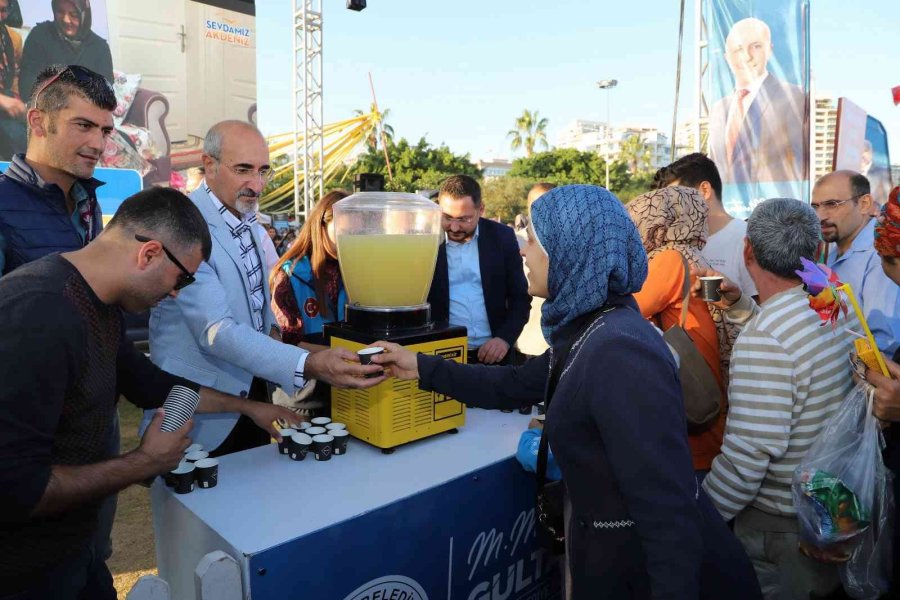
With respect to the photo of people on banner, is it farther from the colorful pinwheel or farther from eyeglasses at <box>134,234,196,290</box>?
the colorful pinwheel

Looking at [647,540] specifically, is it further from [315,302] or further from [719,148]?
[719,148]

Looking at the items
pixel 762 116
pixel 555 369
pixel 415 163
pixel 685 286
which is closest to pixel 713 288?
pixel 685 286

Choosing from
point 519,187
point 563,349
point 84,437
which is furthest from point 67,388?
point 519,187

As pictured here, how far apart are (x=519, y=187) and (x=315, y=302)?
34722 millimetres

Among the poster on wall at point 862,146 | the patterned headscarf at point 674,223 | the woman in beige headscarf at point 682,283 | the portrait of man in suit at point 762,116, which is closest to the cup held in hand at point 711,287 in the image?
the woman in beige headscarf at point 682,283

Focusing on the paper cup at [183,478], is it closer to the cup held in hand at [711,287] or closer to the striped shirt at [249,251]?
the striped shirt at [249,251]

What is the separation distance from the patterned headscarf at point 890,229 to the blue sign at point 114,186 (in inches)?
218

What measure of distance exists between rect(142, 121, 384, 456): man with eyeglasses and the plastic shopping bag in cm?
131

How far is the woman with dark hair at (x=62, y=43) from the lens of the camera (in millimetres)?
5570

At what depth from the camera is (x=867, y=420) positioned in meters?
1.67

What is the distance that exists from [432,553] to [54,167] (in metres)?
1.86

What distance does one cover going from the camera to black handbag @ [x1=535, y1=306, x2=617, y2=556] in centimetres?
135

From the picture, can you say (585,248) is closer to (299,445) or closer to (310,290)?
(299,445)

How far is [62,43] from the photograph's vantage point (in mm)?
5773
